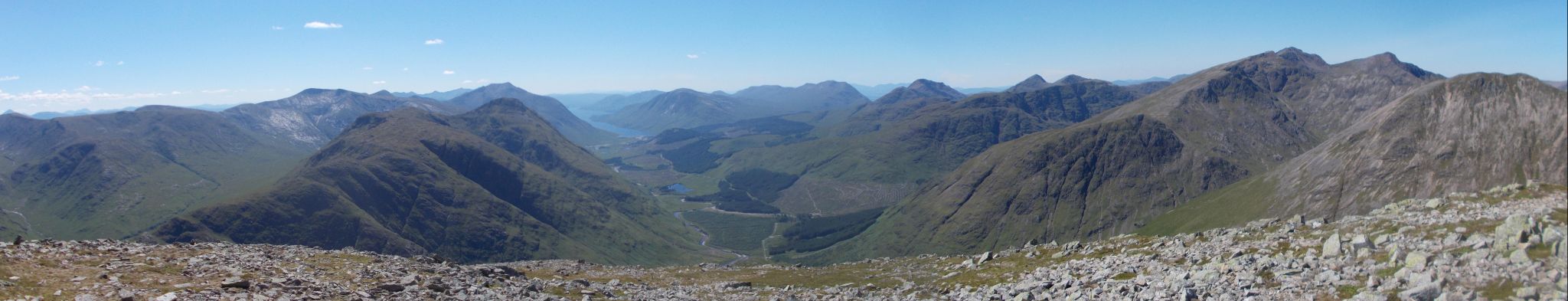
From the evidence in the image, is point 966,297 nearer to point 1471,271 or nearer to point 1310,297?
point 1310,297

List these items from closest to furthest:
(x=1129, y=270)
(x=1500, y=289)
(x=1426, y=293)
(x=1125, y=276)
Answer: (x=1500, y=289)
(x=1426, y=293)
(x=1125, y=276)
(x=1129, y=270)

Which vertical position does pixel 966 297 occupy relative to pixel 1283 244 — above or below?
below

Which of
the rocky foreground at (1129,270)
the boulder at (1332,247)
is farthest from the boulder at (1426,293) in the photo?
the boulder at (1332,247)

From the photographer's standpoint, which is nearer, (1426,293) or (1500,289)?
(1500,289)

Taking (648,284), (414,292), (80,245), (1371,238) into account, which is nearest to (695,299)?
(648,284)

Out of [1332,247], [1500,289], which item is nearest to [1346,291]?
[1500,289]

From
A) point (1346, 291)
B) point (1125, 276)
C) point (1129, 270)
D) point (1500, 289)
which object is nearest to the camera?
point (1500, 289)

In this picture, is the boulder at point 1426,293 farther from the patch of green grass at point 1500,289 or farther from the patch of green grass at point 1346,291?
the patch of green grass at point 1346,291

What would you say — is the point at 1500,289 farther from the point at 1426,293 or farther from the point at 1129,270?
the point at 1129,270

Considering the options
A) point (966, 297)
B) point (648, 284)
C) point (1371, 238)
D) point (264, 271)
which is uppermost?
point (1371, 238)
